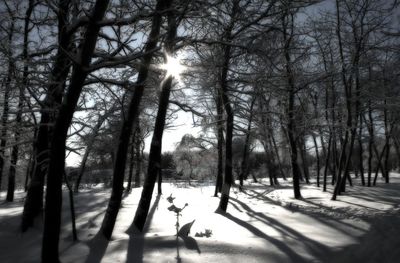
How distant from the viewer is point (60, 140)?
4.24 metres

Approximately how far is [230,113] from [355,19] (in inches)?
329

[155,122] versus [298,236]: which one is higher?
[155,122]

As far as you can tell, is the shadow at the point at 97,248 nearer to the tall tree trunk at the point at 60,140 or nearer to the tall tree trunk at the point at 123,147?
the tall tree trunk at the point at 123,147

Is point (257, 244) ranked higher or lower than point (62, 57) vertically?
lower

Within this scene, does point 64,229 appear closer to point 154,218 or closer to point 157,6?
point 154,218

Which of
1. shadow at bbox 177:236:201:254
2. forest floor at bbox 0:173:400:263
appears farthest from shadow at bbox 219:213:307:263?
shadow at bbox 177:236:201:254

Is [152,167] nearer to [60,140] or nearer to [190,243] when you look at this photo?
[190,243]

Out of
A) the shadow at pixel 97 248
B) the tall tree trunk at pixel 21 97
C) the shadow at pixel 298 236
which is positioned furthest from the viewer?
the tall tree trunk at pixel 21 97

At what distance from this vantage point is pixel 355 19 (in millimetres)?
15445

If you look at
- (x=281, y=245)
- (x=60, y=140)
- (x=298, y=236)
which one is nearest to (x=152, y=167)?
(x=281, y=245)

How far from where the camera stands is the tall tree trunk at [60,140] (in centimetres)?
423

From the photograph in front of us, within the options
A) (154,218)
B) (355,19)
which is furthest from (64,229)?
(355,19)

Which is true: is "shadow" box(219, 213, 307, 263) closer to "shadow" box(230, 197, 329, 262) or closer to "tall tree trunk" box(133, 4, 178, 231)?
"shadow" box(230, 197, 329, 262)

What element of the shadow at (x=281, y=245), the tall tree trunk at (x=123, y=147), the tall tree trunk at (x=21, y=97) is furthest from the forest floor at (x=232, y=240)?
the tall tree trunk at (x=21, y=97)
